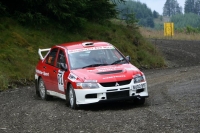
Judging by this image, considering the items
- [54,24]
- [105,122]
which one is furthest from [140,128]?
[54,24]

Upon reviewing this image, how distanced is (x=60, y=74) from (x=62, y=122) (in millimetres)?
3336

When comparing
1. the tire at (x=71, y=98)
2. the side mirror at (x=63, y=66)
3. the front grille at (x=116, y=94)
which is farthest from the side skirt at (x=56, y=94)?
the front grille at (x=116, y=94)

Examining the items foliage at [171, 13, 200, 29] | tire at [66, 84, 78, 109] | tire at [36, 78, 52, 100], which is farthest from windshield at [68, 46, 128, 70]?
foliage at [171, 13, 200, 29]

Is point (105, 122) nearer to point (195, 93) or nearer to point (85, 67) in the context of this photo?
point (85, 67)

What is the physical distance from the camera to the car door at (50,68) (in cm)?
A: 1488

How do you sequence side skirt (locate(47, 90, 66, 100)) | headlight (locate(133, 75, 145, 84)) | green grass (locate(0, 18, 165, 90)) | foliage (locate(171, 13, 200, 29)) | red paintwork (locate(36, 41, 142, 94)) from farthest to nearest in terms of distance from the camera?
1. foliage (locate(171, 13, 200, 29))
2. green grass (locate(0, 18, 165, 90))
3. side skirt (locate(47, 90, 66, 100))
4. headlight (locate(133, 75, 145, 84))
5. red paintwork (locate(36, 41, 142, 94))

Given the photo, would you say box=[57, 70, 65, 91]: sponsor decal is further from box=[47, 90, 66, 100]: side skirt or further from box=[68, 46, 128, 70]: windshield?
box=[68, 46, 128, 70]: windshield

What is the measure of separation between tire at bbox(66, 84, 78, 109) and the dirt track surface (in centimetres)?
17

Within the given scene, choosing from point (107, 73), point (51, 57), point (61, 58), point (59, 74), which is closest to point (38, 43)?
point (51, 57)

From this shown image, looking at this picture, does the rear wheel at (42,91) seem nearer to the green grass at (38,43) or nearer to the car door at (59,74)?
the car door at (59,74)

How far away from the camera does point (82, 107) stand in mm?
13492

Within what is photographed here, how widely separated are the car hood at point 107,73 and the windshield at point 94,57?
412 mm

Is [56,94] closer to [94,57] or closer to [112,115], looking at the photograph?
[94,57]

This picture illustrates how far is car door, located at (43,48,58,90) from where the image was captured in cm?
1488
